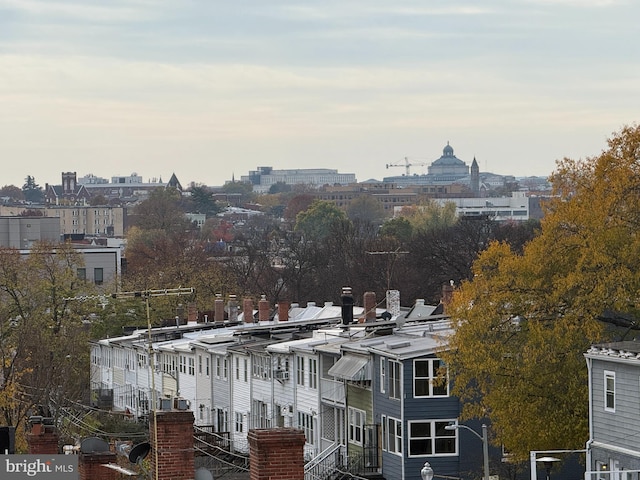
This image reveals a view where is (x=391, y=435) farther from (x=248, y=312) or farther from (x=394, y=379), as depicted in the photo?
(x=248, y=312)

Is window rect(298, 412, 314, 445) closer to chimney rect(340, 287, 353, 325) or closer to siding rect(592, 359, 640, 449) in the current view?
chimney rect(340, 287, 353, 325)

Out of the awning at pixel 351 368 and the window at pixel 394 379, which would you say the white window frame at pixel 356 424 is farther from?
the window at pixel 394 379

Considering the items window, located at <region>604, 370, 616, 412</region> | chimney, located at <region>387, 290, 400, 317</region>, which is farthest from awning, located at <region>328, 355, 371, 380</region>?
chimney, located at <region>387, 290, 400, 317</region>

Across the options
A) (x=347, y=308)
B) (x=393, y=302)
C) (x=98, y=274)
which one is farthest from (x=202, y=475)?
(x=98, y=274)

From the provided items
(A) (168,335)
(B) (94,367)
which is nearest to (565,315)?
(A) (168,335)

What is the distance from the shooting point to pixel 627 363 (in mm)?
44219

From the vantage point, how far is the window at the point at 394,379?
5738cm

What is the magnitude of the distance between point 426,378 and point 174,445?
3422 cm

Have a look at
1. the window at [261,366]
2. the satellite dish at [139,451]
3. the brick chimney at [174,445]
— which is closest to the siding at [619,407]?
the satellite dish at [139,451]

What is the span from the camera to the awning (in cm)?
5950

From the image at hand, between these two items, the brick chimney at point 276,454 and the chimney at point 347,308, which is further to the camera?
the chimney at point 347,308

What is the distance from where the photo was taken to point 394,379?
57.6 meters

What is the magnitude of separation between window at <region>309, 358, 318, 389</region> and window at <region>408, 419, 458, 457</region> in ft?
26.3

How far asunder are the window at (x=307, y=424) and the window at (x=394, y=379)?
24.2ft
